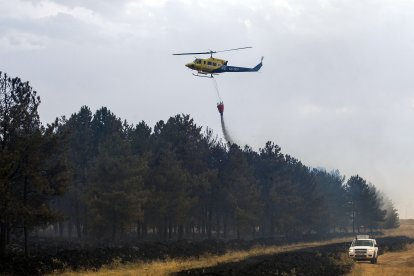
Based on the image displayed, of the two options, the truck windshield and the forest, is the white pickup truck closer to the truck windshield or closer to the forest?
the truck windshield

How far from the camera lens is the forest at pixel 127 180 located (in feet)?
123

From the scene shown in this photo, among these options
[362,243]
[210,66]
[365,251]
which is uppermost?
[210,66]

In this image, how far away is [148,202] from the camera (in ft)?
189

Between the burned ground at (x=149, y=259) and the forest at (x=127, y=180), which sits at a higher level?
the forest at (x=127, y=180)

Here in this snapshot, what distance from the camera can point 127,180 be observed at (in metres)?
51.8

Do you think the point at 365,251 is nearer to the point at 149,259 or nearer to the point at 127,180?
the point at 149,259

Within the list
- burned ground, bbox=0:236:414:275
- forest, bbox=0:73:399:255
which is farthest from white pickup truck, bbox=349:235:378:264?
forest, bbox=0:73:399:255

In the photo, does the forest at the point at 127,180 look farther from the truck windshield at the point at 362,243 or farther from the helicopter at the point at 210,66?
the truck windshield at the point at 362,243

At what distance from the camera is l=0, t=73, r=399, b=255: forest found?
123ft

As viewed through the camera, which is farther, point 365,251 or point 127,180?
point 127,180

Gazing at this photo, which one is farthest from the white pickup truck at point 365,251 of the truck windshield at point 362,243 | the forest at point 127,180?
the forest at point 127,180

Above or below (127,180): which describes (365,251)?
below

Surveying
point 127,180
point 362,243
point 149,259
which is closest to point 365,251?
point 362,243

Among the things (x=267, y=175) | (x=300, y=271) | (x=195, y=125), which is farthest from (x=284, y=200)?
(x=300, y=271)
